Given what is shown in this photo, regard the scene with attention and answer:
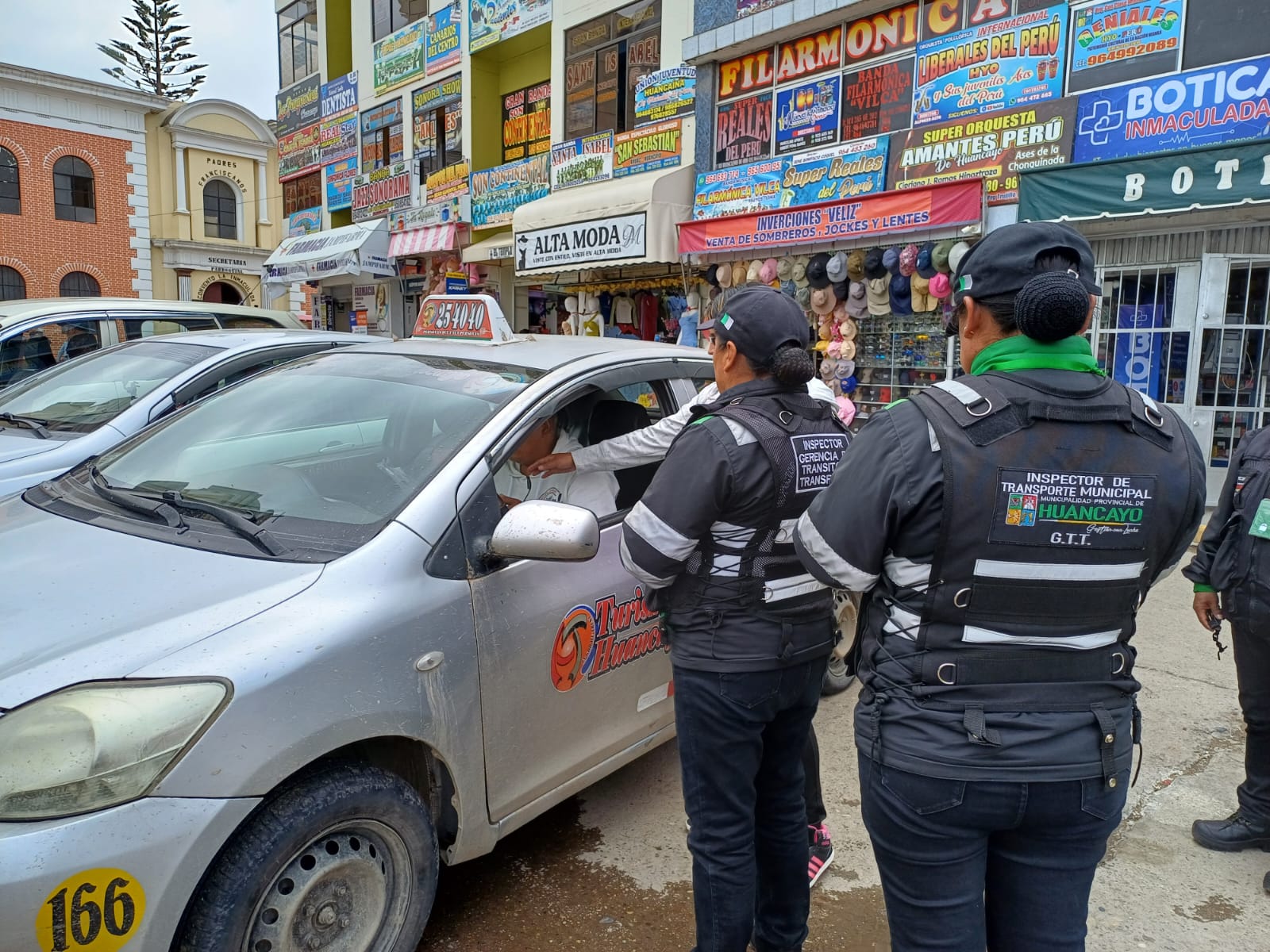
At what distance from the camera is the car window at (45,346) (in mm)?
6359

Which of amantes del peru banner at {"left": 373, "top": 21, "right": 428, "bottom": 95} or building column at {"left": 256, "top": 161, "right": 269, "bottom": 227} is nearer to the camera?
amantes del peru banner at {"left": 373, "top": 21, "right": 428, "bottom": 95}

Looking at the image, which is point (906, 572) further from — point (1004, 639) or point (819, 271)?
point (819, 271)

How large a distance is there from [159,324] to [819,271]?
22.2 feet

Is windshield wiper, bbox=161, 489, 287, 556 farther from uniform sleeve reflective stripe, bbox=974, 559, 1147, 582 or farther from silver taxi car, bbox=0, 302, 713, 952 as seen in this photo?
uniform sleeve reflective stripe, bbox=974, 559, 1147, 582

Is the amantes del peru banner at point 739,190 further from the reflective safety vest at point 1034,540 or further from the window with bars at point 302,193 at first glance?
the window with bars at point 302,193

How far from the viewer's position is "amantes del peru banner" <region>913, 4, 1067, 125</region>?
848 cm

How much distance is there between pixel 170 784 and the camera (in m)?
1.76

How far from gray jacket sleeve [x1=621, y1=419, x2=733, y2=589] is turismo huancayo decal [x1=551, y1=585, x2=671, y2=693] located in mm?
469

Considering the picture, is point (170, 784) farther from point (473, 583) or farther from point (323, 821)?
point (473, 583)

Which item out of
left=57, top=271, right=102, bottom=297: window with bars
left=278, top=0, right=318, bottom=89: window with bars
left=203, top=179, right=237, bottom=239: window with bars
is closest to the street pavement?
left=278, top=0, right=318, bottom=89: window with bars

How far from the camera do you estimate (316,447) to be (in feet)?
9.54

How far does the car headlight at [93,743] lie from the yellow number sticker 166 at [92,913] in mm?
132

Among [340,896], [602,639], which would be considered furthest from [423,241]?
[340,896]

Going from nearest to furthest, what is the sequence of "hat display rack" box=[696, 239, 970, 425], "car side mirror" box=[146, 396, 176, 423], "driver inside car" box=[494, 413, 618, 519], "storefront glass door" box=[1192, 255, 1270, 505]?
"driver inside car" box=[494, 413, 618, 519], "car side mirror" box=[146, 396, 176, 423], "storefront glass door" box=[1192, 255, 1270, 505], "hat display rack" box=[696, 239, 970, 425]
